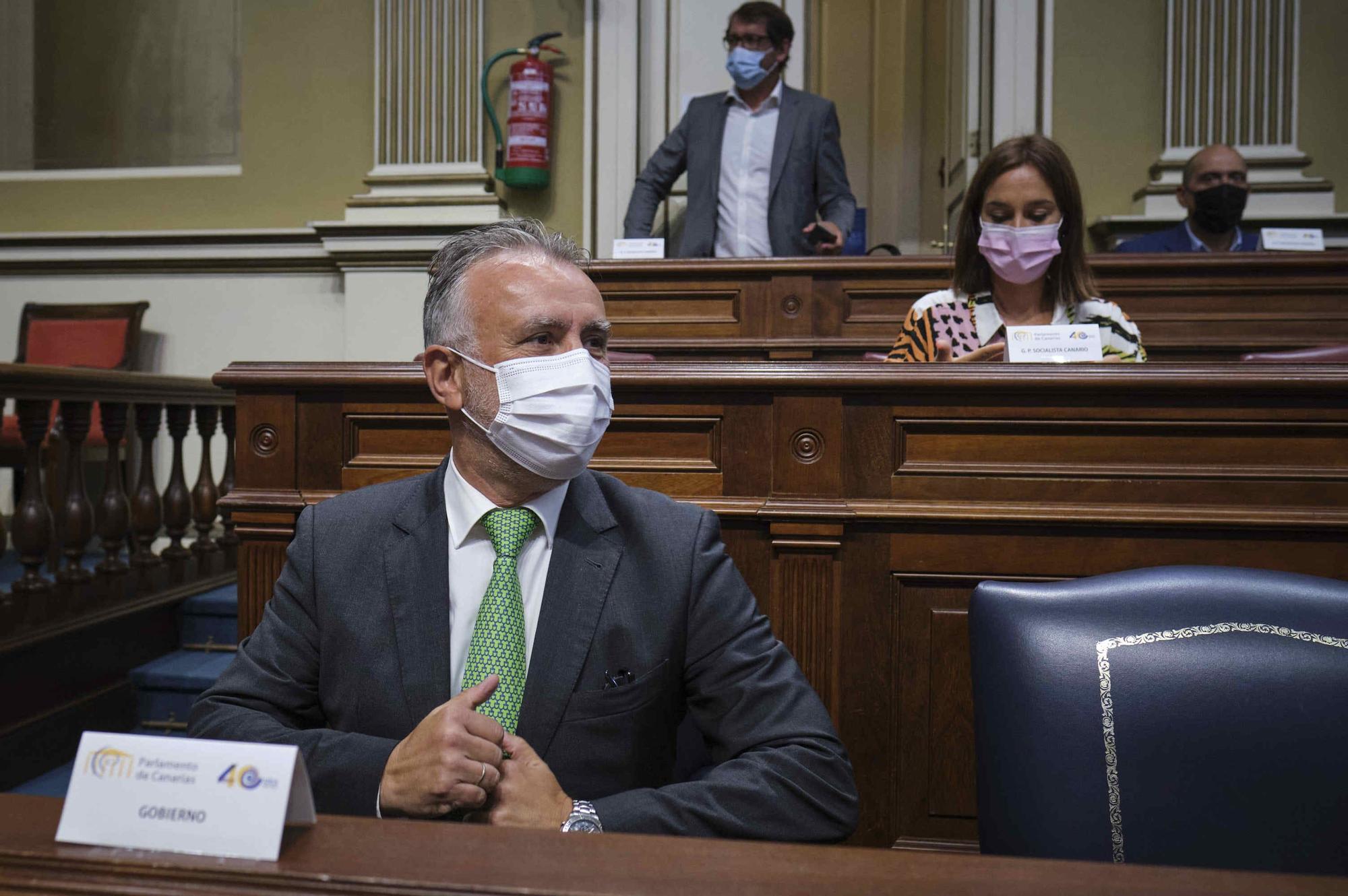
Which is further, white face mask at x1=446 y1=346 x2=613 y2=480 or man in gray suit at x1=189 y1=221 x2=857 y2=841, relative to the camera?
white face mask at x1=446 y1=346 x2=613 y2=480

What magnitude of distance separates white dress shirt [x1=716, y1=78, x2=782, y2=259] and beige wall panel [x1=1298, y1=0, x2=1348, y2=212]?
2.49 meters

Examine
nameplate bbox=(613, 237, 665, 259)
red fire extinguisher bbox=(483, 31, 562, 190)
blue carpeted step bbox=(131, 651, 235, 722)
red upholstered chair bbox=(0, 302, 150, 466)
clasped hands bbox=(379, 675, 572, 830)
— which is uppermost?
red fire extinguisher bbox=(483, 31, 562, 190)

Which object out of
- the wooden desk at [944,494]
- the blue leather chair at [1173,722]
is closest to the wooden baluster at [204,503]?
the wooden desk at [944,494]

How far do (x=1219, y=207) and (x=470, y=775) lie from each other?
397 cm

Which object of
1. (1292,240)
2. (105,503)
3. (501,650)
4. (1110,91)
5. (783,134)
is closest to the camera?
(501,650)

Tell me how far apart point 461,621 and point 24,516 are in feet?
7.59

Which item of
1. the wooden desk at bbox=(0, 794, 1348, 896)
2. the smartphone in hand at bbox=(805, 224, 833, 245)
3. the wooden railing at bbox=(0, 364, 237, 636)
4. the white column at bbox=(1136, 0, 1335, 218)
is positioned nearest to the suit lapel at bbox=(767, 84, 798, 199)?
the smartphone in hand at bbox=(805, 224, 833, 245)

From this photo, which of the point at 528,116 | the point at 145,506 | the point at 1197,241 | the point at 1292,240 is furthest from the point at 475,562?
the point at 528,116

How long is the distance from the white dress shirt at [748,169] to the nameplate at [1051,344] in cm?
243

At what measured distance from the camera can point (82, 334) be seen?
16.1 ft

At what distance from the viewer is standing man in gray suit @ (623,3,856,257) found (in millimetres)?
4332

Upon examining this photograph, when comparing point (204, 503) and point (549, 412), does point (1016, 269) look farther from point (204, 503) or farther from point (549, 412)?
point (204, 503)

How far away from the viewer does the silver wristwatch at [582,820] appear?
41.3 inches

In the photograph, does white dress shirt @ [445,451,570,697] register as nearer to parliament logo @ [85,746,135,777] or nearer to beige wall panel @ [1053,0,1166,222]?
parliament logo @ [85,746,135,777]
